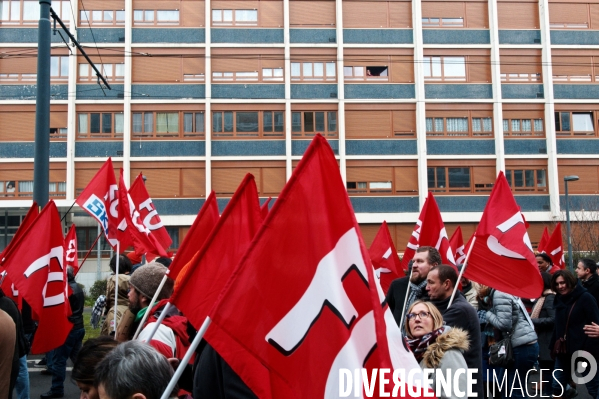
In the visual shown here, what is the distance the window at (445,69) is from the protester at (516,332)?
1085 inches

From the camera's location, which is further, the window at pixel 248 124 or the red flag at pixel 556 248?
the window at pixel 248 124

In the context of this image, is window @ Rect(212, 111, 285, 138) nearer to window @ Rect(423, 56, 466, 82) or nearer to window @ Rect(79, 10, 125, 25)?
window @ Rect(79, 10, 125, 25)

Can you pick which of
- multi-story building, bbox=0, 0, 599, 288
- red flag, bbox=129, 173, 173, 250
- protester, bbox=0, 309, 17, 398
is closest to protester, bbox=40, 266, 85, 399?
red flag, bbox=129, 173, 173, 250

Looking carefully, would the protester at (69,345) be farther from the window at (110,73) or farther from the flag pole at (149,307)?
the window at (110,73)

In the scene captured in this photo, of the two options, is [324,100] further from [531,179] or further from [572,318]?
[572,318]

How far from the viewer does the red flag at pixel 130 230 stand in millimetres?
8641

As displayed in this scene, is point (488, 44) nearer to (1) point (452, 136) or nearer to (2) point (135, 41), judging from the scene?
(1) point (452, 136)

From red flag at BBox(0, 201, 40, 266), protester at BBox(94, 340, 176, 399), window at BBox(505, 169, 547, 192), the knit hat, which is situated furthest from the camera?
window at BBox(505, 169, 547, 192)

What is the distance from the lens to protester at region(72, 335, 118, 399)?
2.90 metres

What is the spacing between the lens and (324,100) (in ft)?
107

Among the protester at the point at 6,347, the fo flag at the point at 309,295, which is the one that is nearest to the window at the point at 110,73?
the protester at the point at 6,347

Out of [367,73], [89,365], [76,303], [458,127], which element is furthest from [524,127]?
[89,365]

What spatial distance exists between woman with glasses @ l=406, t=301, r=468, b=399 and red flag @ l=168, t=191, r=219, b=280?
A: 5.37ft

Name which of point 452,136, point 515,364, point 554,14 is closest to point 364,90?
point 452,136
